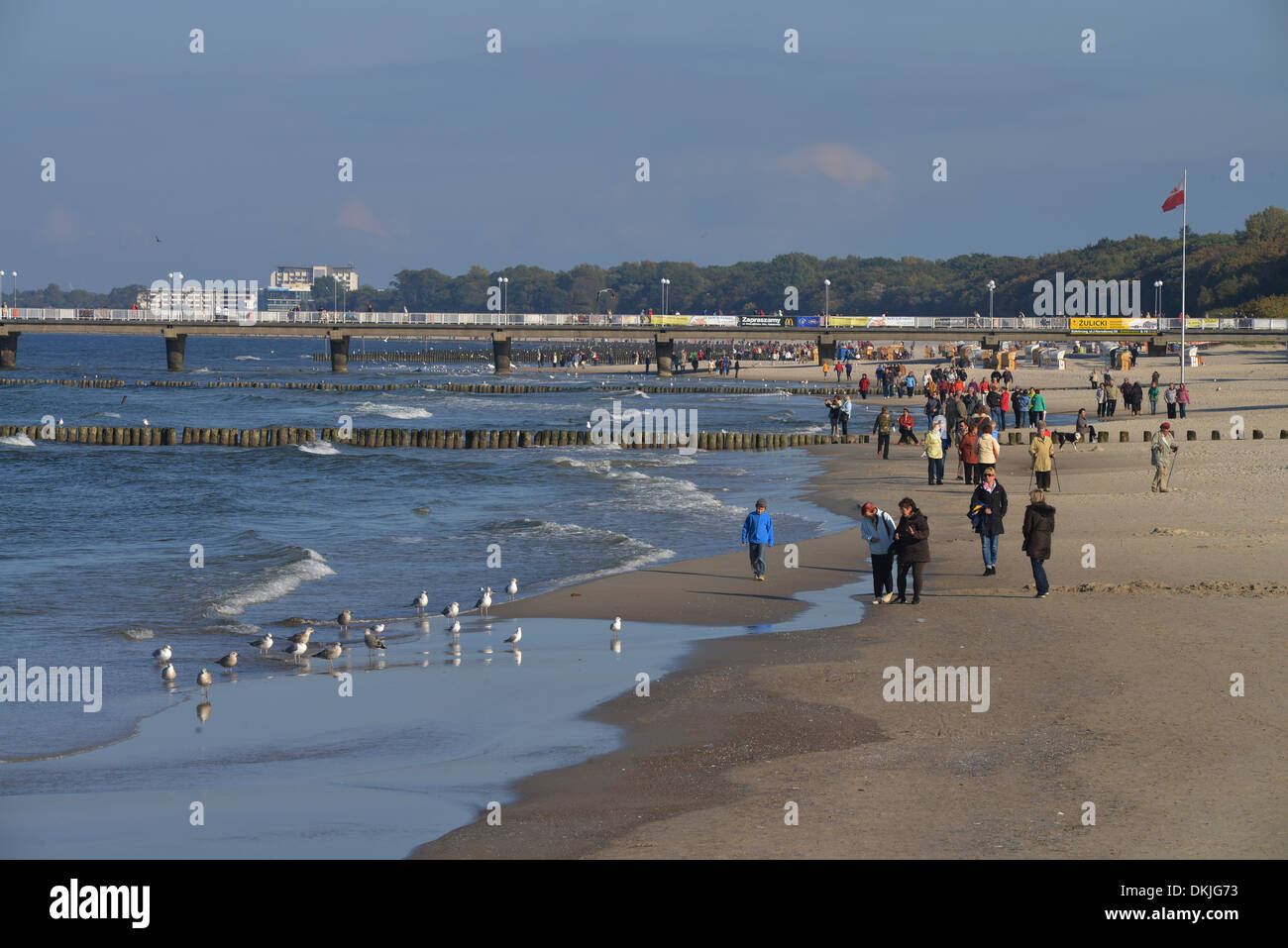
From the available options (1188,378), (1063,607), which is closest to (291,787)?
(1063,607)

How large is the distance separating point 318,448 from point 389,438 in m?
3.12

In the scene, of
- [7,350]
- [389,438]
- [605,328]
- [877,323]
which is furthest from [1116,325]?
[7,350]

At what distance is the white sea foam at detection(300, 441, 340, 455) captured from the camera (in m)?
43.0

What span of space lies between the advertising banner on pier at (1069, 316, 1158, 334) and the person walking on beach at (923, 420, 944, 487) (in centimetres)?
6025

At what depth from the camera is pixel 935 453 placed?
27.6m

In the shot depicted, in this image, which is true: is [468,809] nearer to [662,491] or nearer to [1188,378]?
[662,491]

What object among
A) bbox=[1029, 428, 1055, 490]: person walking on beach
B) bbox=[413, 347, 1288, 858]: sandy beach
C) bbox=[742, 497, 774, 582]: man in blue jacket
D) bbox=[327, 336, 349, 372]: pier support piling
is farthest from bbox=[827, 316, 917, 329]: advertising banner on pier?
bbox=[742, 497, 774, 582]: man in blue jacket

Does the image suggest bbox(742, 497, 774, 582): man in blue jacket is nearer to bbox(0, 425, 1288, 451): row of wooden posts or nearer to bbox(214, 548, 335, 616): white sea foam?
bbox(214, 548, 335, 616): white sea foam

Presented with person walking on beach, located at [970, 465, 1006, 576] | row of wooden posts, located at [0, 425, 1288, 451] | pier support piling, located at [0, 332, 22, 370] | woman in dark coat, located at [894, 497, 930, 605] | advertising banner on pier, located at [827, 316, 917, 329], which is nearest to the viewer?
woman in dark coat, located at [894, 497, 930, 605]

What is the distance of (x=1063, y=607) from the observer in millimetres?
15445

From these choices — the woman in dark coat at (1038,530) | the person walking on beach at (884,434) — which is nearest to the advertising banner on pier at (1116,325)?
the person walking on beach at (884,434)

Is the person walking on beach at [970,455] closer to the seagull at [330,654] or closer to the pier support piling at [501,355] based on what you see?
the seagull at [330,654]
